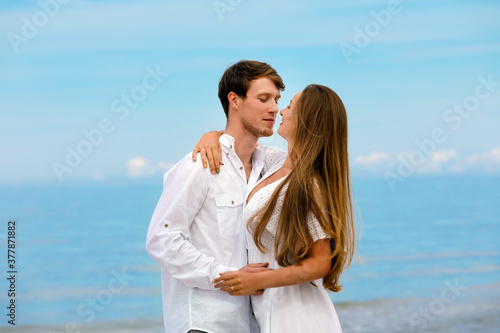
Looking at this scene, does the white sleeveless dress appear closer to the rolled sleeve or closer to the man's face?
the rolled sleeve

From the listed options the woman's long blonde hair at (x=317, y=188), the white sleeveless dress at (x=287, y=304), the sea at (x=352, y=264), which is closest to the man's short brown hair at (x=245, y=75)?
the woman's long blonde hair at (x=317, y=188)

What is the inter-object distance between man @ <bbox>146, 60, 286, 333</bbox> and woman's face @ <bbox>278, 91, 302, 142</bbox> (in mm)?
327

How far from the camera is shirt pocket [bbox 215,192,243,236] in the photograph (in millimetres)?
2580

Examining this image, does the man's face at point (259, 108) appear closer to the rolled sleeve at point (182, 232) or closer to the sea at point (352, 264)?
the rolled sleeve at point (182, 232)

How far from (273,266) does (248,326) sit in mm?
329

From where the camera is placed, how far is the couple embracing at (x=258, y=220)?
2.25m

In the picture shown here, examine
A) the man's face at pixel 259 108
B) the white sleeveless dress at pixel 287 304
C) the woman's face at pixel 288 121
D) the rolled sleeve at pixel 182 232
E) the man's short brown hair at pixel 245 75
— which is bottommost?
Result: the white sleeveless dress at pixel 287 304

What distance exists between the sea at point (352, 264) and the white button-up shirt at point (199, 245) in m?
2.50

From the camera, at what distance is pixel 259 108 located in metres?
2.73

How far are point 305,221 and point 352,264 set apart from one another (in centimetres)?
943

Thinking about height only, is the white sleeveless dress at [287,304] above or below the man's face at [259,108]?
below

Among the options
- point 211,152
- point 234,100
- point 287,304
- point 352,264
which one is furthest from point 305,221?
point 352,264

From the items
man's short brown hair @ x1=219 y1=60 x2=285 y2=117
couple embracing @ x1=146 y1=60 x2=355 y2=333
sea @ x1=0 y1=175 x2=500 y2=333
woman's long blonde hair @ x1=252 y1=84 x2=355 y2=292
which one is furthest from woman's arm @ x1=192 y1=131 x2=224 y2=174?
sea @ x1=0 y1=175 x2=500 y2=333

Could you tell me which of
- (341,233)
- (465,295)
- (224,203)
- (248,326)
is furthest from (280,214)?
(465,295)
